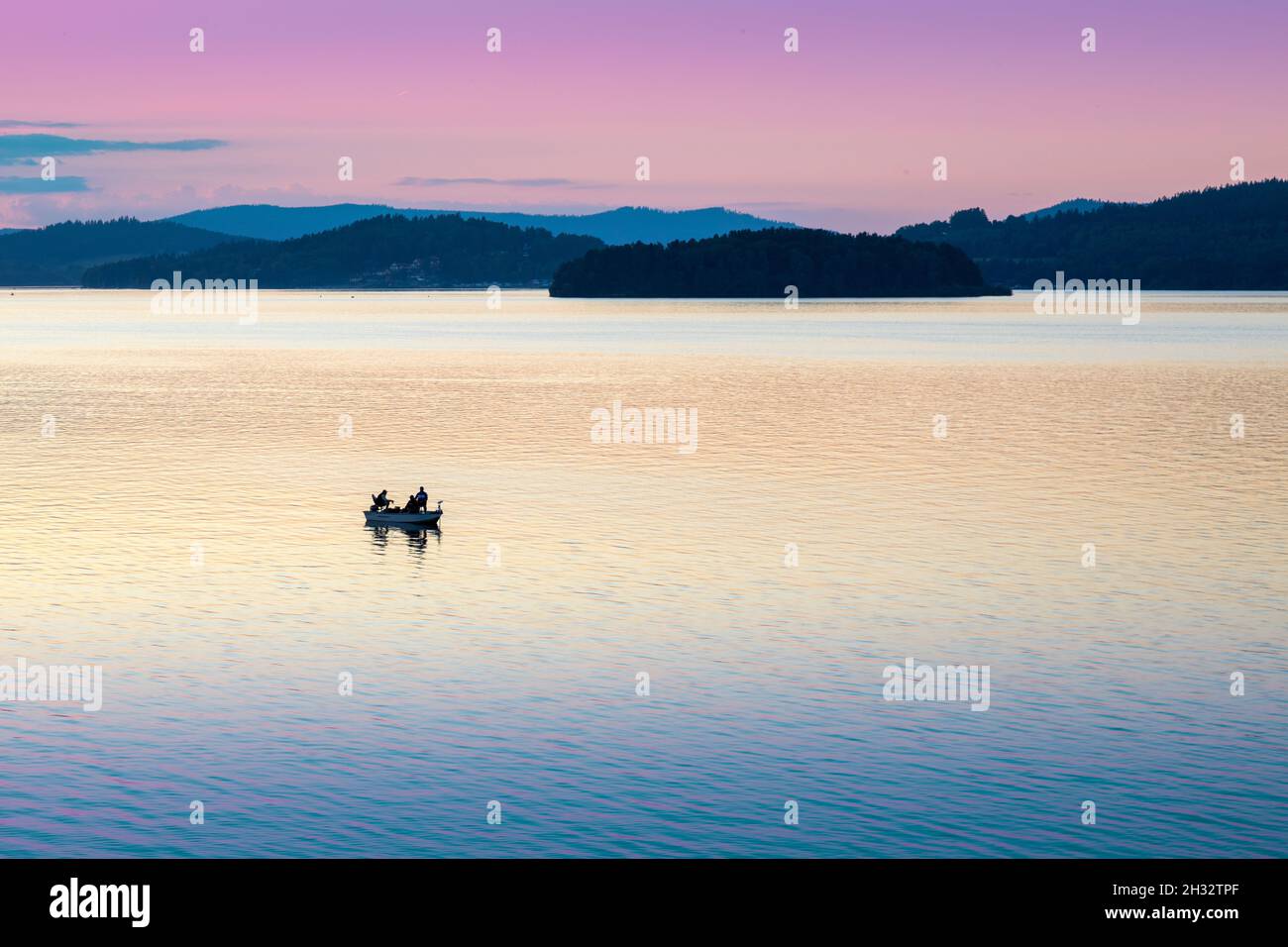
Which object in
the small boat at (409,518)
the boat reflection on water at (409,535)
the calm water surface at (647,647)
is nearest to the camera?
the calm water surface at (647,647)

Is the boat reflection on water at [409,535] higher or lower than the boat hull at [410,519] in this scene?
lower

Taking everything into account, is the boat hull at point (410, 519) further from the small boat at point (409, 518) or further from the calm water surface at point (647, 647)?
the calm water surface at point (647, 647)

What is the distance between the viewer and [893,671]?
4253 centimetres

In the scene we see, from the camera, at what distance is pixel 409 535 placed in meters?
65.1

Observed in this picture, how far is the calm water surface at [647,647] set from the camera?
31.6 m

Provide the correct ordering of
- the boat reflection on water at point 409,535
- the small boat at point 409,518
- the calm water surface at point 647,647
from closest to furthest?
1. the calm water surface at point 647,647
2. the boat reflection on water at point 409,535
3. the small boat at point 409,518

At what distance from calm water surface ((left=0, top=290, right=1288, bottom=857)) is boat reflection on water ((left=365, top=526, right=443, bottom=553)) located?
1.34 feet

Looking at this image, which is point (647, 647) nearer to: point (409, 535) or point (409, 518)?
point (409, 535)

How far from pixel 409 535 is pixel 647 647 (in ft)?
72.3

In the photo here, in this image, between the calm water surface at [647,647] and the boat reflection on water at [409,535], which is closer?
the calm water surface at [647,647]

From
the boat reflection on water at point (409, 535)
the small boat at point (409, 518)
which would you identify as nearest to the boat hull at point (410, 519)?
the small boat at point (409, 518)

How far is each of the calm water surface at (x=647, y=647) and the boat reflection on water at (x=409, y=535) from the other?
0.41 meters

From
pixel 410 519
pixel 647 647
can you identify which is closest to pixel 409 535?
pixel 410 519
